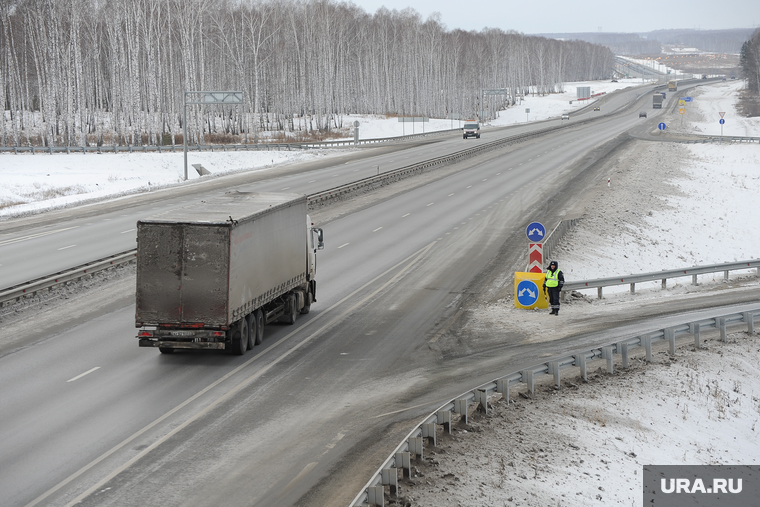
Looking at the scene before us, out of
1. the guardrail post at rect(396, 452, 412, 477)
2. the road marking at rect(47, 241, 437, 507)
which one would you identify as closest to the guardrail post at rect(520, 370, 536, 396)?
the guardrail post at rect(396, 452, 412, 477)

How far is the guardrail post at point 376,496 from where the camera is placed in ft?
29.1

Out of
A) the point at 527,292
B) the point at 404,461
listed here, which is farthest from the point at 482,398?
the point at 527,292

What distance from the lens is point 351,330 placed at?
19172 millimetres

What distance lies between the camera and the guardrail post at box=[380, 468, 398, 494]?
9.50 metres

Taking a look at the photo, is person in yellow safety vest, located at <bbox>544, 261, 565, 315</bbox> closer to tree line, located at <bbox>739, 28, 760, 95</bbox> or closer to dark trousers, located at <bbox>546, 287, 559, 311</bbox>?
dark trousers, located at <bbox>546, 287, 559, 311</bbox>

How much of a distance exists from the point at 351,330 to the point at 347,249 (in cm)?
1119

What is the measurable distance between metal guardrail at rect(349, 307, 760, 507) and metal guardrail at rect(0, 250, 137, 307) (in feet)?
43.1

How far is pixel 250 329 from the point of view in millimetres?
16969

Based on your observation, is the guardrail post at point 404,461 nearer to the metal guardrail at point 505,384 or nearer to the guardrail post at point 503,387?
the metal guardrail at point 505,384

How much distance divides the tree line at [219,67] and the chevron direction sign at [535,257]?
47605mm

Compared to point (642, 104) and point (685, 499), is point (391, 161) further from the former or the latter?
point (642, 104)

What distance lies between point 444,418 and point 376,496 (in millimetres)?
3165

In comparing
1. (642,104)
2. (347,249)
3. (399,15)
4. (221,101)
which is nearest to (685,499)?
(347,249)

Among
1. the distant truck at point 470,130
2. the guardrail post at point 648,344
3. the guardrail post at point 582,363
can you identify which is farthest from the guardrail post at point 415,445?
the distant truck at point 470,130
